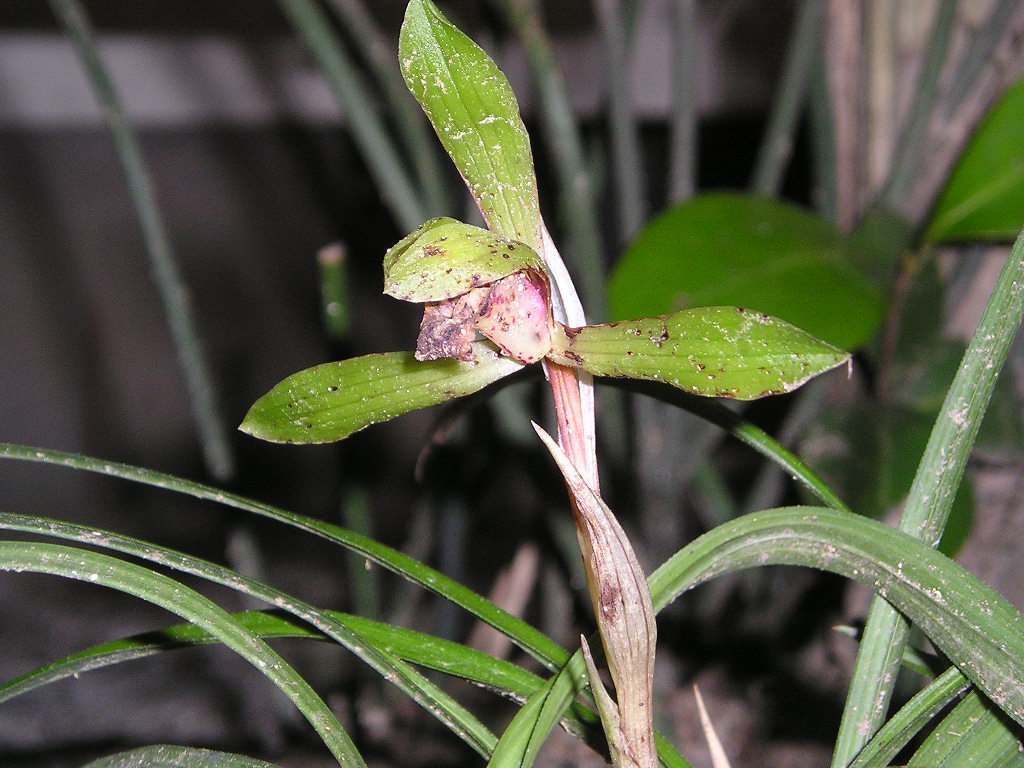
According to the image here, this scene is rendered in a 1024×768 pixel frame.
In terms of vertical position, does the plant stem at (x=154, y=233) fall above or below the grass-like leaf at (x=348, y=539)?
above

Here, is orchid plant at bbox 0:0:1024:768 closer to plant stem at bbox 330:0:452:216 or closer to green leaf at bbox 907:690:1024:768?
green leaf at bbox 907:690:1024:768

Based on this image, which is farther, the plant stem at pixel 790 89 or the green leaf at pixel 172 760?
the plant stem at pixel 790 89

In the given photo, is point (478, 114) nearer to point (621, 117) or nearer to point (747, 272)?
point (747, 272)

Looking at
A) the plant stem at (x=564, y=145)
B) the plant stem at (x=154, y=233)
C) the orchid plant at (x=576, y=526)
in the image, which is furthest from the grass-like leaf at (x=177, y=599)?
the plant stem at (x=564, y=145)

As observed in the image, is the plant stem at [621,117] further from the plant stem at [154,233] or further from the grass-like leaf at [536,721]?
the grass-like leaf at [536,721]

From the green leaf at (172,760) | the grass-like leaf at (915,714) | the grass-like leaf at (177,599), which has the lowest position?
the grass-like leaf at (915,714)

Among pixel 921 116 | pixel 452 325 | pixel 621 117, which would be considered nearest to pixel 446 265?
pixel 452 325
